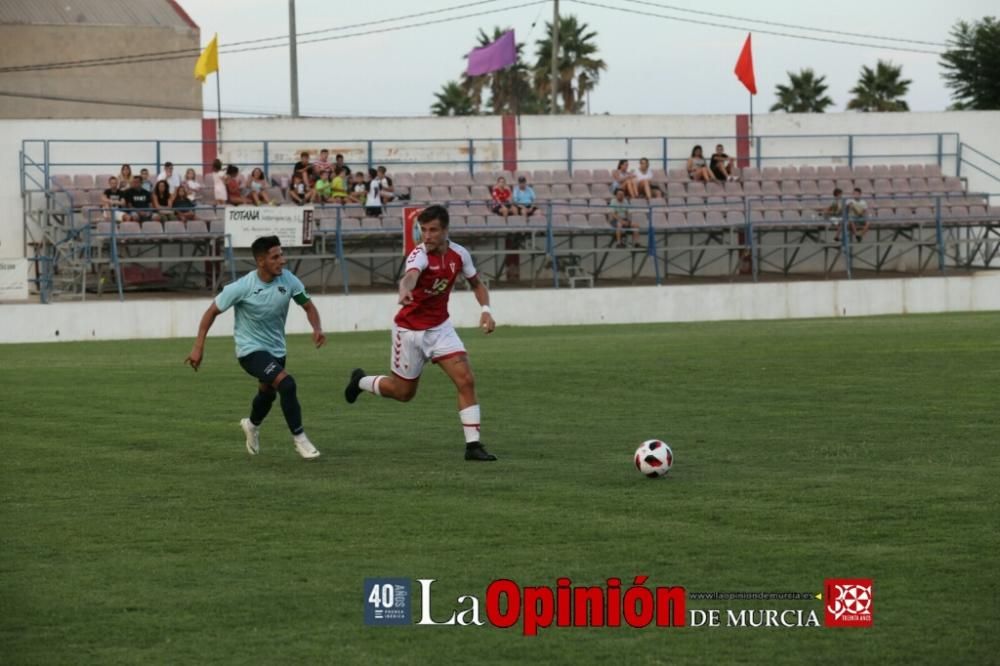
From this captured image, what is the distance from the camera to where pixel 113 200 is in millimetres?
33594

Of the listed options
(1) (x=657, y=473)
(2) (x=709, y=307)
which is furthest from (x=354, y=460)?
(2) (x=709, y=307)

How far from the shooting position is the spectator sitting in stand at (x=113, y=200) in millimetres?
33406

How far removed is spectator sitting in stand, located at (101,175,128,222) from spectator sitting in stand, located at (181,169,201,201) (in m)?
1.42

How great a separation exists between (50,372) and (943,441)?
13103mm

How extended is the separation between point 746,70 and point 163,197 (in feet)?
55.4

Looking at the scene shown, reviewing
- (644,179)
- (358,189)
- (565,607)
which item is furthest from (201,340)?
(644,179)

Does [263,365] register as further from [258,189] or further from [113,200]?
[258,189]

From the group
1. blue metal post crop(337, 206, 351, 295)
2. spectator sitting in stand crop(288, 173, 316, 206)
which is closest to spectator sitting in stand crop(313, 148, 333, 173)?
spectator sitting in stand crop(288, 173, 316, 206)

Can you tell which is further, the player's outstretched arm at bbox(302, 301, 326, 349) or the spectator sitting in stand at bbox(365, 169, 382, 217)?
the spectator sitting in stand at bbox(365, 169, 382, 217)

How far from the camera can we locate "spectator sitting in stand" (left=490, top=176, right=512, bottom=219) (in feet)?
119

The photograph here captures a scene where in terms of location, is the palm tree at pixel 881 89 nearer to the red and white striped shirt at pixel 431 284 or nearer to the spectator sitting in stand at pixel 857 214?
the spectator sitting in stand at pixel 857 214

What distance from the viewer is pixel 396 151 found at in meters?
40.4

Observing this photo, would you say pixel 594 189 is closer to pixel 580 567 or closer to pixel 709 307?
pixel 709 307

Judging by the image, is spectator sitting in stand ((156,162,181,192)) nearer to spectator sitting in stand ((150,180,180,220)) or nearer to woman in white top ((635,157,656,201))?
spectator sitting in stand ((150,180,180,220))
